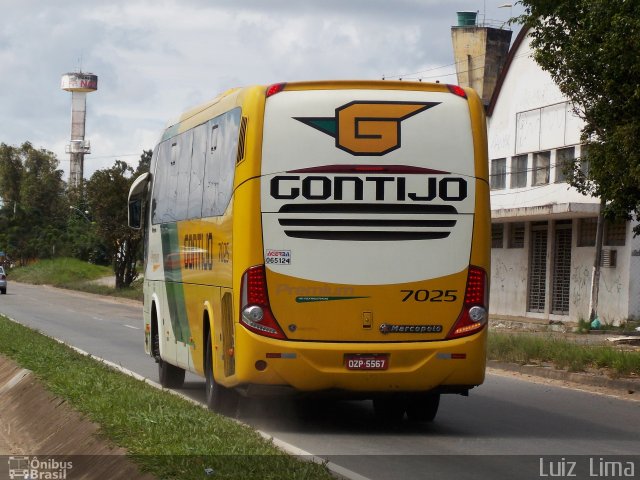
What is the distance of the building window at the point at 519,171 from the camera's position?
145 feet

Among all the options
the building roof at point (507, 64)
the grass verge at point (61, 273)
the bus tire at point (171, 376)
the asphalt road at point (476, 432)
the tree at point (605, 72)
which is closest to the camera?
A: the asphalt road at point (476, 432)

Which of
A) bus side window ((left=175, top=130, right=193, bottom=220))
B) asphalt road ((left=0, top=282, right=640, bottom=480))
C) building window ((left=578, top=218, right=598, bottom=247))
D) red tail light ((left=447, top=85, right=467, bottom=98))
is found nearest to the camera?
asphalt road ((left=0, top=282, right=640, bottom=480))

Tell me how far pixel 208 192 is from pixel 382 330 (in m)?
A: 2.87

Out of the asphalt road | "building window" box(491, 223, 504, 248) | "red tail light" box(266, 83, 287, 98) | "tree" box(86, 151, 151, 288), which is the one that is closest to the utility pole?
"building window" box(491, 223, 504, 248)

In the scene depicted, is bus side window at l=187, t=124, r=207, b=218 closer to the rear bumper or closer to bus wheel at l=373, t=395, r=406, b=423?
the rear bumper

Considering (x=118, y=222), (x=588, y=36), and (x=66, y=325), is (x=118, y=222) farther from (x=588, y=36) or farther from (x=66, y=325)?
(x=588, y=36)

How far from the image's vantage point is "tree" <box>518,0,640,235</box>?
17.2m

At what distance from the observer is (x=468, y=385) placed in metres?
12.8

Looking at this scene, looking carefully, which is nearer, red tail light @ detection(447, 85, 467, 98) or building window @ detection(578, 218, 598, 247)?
red tail light @ detection(447, 85, 467, 98)

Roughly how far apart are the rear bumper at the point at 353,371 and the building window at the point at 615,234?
1009 inches

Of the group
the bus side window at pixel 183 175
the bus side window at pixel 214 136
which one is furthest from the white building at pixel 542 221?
the bus side window at pixel 214 136

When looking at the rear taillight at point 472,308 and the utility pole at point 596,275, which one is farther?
the utility pole at point 596,275

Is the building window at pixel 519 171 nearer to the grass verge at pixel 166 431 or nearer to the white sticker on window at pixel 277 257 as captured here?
the grass verge at pixel 166 431

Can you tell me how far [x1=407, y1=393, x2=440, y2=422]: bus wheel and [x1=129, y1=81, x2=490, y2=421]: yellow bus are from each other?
93cm
